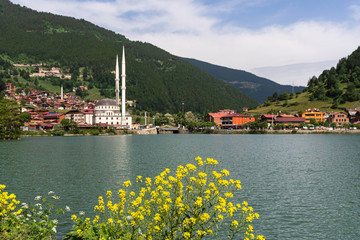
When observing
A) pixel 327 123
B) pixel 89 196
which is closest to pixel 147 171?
pixel 89 196

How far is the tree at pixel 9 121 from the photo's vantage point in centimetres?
10548

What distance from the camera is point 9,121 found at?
4240 inches

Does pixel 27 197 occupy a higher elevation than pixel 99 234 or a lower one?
lower

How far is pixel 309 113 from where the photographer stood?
655 ft

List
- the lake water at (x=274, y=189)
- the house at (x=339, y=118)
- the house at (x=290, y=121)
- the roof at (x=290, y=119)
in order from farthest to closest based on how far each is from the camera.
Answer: the house at (x=339, y=118)
the roof at (x=290, y=119)
the house at (x=290, y=121)
the lake water at (x=274, y=189)

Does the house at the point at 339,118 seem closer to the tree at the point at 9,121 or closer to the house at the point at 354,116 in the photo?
the house at the point at 354,116

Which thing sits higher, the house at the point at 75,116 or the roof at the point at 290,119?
the house at the point at 75,116

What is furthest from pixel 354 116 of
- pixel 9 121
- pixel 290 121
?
pixel 9 121

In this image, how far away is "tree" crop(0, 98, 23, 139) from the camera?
346 feet

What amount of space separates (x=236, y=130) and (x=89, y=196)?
168m

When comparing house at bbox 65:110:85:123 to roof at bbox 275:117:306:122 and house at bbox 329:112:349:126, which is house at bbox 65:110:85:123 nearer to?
roof at bbox 275:117:306:122

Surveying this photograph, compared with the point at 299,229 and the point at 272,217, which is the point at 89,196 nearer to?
the point at 272,217

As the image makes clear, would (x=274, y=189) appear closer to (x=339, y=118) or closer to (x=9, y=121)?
(x=9, y=121)

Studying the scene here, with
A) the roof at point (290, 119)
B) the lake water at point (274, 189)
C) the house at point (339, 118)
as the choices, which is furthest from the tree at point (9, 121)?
the house at point (339, 118)
